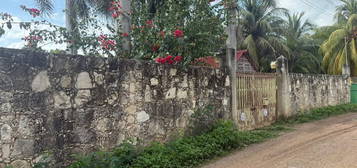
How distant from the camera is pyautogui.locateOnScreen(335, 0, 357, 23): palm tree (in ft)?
65.2

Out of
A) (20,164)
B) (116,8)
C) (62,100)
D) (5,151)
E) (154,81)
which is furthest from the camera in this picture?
(116,8)

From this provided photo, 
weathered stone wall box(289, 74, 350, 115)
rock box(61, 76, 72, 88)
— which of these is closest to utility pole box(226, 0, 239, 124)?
weathered stone wall box(289, 74, 350, 115)

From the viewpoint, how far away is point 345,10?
20.9 metres

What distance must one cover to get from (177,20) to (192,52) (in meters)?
0.73

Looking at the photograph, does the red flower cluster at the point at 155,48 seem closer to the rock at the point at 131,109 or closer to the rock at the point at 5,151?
the rock at the point at 131,109

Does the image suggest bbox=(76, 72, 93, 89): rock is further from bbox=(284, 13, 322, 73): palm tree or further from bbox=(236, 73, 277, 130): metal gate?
bbox=(284, 13, 322, 73): palm tree

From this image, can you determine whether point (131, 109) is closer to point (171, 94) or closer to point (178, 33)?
→ point (171, 94)

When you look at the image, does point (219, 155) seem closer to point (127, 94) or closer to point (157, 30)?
point (127, 94)

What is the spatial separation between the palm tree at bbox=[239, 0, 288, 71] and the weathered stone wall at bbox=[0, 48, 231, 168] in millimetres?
15162

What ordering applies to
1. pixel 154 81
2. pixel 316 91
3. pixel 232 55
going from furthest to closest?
pixel 316 91
pixel 232 55
pixel 154 81

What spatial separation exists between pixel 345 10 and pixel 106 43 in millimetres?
21488

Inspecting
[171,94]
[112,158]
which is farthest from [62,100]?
[171,94]

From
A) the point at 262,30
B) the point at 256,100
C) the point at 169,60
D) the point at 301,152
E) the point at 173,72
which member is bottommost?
the point at 301,152

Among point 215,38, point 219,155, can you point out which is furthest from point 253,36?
point 219,155
